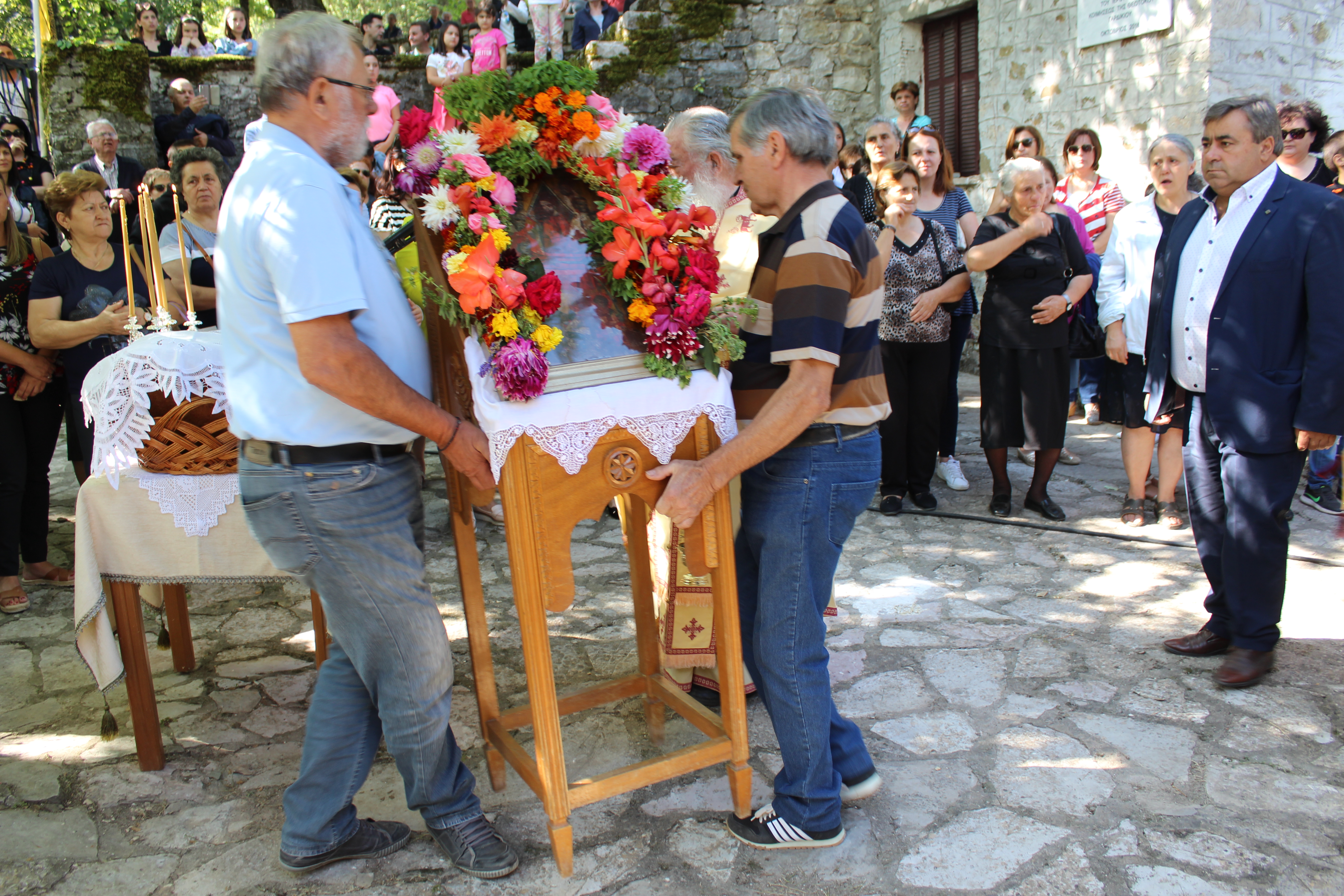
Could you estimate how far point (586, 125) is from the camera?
234 centimetres

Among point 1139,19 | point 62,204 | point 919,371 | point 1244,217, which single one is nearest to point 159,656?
point 62,204

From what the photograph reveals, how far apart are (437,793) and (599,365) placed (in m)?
1.21

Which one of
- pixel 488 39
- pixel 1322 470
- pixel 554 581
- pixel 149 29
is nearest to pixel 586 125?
pixel 554 581

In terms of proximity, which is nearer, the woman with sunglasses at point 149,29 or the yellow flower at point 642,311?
the yellow flower at point 642,311

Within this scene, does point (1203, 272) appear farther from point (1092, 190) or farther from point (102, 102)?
point (102, 102)

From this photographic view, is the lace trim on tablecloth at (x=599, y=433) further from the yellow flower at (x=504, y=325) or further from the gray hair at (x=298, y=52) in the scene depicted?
the gray hair at (x=298, y=52)

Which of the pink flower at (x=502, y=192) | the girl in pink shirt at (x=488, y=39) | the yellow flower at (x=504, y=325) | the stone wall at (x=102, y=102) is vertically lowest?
the yellow flower at (x=504, y=325)

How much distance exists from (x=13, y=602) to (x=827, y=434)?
162 inches

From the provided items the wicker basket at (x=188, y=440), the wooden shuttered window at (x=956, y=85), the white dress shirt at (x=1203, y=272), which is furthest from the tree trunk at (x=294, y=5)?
the white dress shirt at (x=1203, y=272)

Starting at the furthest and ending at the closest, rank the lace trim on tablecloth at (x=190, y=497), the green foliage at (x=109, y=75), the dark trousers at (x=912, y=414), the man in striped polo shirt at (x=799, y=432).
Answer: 1. the green foliage at (x=109, y=75)
2. the dark trousers at (x=912, y=414)
3. the lace trim on tablecloth at (x=190, y=497)
4. the man in striped polo shirt at (x=799, y=432)

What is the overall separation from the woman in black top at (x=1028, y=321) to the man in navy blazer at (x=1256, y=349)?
1.66m

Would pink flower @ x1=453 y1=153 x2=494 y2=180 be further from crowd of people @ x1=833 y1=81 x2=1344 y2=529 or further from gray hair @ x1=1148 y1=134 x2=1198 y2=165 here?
gray hair @ x1=1148 y1=134 x2=1198 y2=165

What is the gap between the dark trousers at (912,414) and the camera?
18.0 ft

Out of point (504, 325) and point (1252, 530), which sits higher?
point (504, 325)
